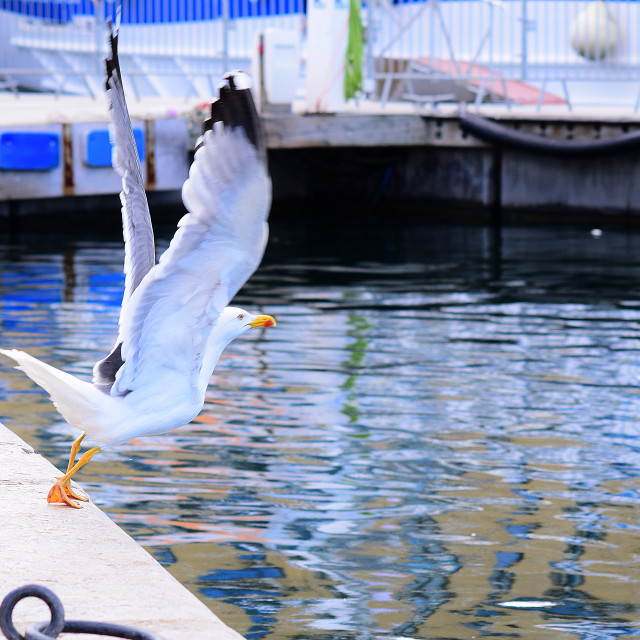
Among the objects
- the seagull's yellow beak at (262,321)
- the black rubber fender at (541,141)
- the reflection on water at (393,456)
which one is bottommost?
the reflection on water at (393,456)

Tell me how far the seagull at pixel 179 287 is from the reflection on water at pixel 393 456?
0.78m

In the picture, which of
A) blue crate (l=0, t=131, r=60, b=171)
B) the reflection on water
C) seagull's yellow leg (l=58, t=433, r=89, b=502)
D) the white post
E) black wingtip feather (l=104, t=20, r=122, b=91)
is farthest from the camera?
the white post

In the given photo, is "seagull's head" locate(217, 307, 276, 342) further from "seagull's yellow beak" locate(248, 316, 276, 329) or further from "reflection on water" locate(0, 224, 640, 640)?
"reflection on water" locate(0, 224, 640, 640)

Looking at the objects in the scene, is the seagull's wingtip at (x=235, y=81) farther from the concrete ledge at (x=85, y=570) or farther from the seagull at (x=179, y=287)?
the concrete ledge at (x=85, y=570)

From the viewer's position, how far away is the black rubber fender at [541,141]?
13570 mm

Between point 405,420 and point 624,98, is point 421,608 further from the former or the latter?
point 624,98

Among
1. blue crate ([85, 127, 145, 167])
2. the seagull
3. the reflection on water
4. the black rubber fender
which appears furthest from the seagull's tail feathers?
the black rubber fender

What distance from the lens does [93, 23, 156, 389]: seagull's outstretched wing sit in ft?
14.1

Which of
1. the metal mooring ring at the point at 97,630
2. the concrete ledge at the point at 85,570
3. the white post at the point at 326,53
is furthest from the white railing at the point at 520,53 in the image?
the metal mooring ring at the point at 97,630

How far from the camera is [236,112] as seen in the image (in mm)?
3467

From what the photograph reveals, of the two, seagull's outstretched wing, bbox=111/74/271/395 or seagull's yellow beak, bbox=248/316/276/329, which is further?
seagull's yellow beak, bbox=248/316/276/329

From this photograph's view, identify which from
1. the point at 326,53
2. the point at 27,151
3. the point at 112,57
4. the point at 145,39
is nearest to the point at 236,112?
the point at 112,57

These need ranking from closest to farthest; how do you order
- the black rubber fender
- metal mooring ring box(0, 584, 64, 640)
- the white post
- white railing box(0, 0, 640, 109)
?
metal mooring ring box(0, 584, 64, 640)
the black rubber fender
the white post
white railing box(0, 0, 640, 109)

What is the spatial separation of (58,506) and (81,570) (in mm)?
700
